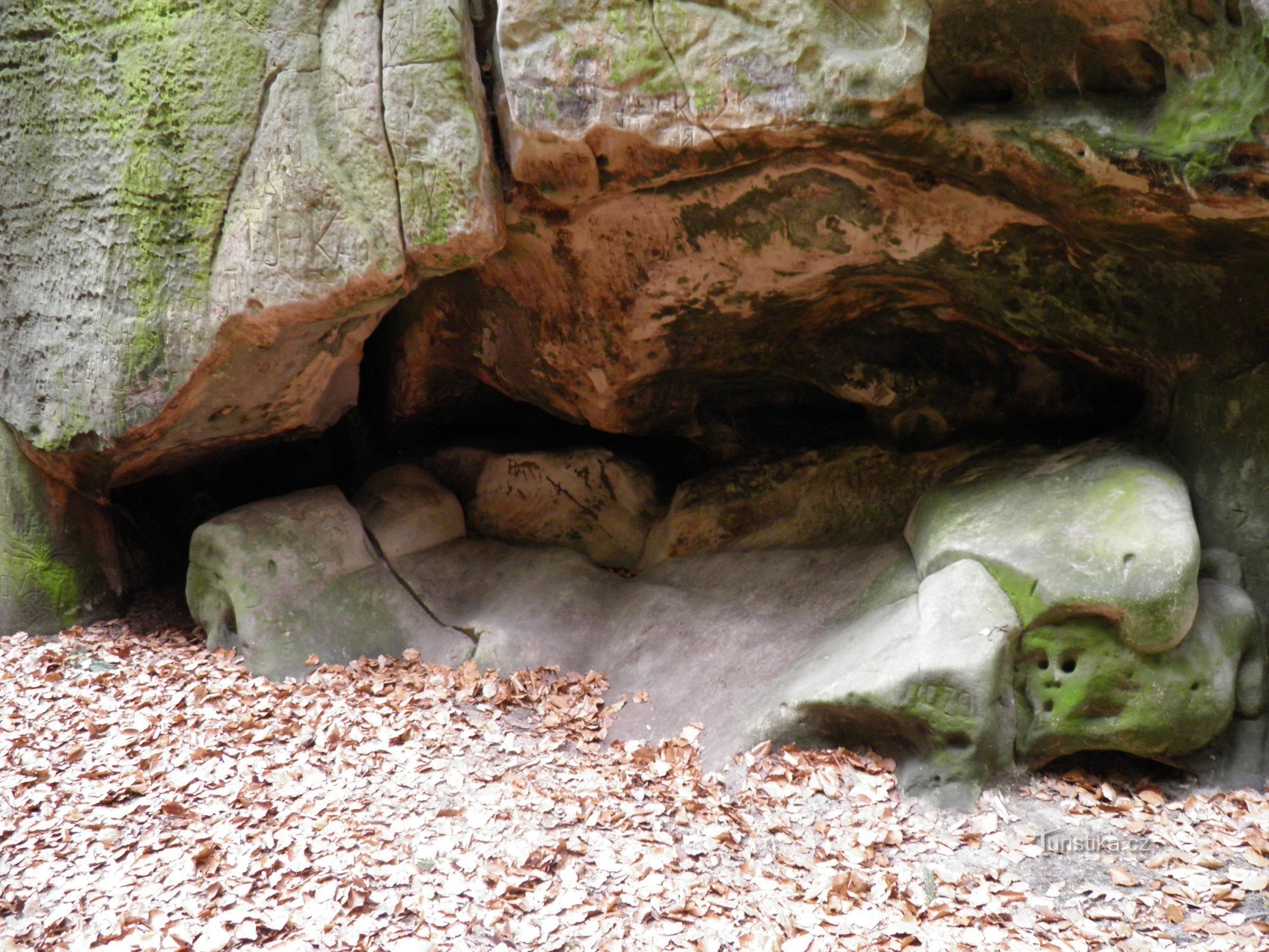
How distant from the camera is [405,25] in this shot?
17.3 ft

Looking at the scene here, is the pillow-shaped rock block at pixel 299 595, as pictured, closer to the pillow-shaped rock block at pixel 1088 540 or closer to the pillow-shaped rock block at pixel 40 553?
the pillow-shaped rock block at pixel 40 553

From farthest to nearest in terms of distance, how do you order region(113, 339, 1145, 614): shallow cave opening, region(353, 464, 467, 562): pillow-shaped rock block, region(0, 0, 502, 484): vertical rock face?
region(353, 464, 467, 562): pillow-shaped rock block → region(113, 339, 1145, 614): shallow cave opening → region(0, 0, 502, 484): vertical rock face

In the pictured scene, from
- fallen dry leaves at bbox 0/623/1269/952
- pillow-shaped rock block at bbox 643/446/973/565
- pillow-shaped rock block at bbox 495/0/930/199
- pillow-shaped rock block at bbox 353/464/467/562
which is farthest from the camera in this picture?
pillow-shaped rock block at bbox 353/464/467/562

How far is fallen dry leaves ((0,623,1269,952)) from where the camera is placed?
150 inches

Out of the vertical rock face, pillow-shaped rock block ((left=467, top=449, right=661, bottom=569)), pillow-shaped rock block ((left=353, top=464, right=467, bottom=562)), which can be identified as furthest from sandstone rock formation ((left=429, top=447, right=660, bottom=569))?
the vertical rock face

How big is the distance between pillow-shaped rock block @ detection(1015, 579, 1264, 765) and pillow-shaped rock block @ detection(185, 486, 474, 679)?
11.2ft

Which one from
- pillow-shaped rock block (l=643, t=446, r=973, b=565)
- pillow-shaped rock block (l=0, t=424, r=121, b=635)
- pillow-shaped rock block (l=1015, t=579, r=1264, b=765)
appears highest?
pillow-shaped rock block (l=0, t=424, r=121, b=635)

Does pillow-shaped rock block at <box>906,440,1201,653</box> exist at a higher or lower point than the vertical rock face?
lower

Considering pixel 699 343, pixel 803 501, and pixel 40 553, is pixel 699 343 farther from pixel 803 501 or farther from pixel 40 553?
pixel 40 553

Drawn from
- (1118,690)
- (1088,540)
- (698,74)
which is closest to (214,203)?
(698,74)

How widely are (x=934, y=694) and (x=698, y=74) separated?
3110 mm

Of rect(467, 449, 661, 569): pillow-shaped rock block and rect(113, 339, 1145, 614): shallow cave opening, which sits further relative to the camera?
rect(467, 449, 661, 569): pillow-shaped rock block

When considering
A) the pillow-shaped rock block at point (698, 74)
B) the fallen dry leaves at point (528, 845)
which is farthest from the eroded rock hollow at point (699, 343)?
the fallen dry leaves at point (528, 845)

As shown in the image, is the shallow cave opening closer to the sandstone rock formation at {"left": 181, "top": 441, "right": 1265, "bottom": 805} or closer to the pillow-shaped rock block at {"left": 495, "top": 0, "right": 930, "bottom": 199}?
the sandstone rock formation at {"left": 181, "top": 441, "right": 1265, "bottom": 805}
